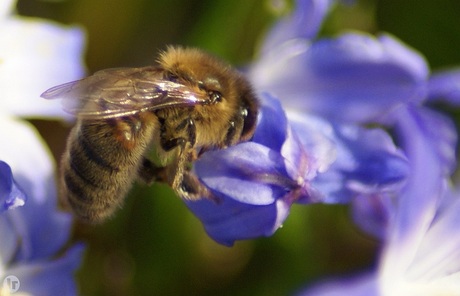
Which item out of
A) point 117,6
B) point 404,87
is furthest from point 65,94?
point 117,6

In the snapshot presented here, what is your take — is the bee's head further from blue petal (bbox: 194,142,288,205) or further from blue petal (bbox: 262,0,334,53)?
blue petal (bbox: 262,0,334,53)

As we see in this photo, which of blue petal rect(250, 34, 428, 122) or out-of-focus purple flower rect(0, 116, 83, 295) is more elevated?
blue petal rect(250, 34, 428, 122)

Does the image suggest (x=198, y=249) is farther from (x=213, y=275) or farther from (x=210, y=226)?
(x=210, y=226)

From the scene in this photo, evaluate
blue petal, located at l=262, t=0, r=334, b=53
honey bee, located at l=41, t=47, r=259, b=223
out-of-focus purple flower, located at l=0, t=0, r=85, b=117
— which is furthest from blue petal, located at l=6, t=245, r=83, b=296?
blue petal, located at l=262, t=0, r=334, b=53

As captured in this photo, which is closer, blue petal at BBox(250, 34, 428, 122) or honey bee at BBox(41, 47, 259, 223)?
honey bee at BBox(41, 47, 259, 223)

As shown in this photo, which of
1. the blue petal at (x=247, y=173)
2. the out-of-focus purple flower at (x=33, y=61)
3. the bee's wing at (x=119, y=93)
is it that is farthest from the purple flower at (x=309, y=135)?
the out-of-focus purple flower at (x=33, y=61)

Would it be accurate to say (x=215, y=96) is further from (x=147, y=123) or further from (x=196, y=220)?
(x=196, y=220)
